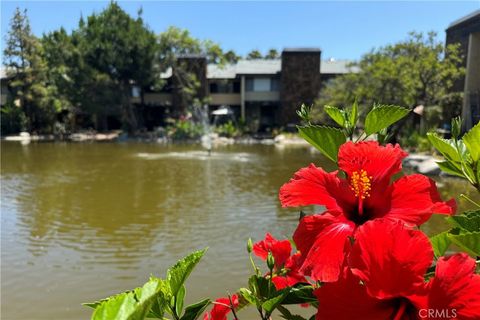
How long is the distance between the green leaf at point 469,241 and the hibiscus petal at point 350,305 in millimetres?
137

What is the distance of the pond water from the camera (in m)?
5.20

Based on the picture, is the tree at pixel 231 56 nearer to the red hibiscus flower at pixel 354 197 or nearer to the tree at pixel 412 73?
the tree at pixel 412 73

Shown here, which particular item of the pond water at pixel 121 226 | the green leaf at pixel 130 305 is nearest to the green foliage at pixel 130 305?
the green leaf at pixel 130 305

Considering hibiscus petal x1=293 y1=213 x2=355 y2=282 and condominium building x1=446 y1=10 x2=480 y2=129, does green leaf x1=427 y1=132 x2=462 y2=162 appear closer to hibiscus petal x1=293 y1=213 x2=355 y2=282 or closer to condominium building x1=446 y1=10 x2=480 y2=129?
hibiscus petal x1=293 y1=213 x2=355 y2=282

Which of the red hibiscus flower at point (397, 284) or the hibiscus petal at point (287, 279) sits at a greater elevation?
the red hibiscus flower at point (397, 284)

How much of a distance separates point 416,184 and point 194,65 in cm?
3394

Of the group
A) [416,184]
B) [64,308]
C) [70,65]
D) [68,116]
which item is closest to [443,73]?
[64,308]

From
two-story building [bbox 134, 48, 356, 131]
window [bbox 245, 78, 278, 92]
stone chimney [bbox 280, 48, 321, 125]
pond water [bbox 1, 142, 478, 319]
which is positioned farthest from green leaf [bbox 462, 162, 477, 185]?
window [bbox 245, 78, 278, 92]

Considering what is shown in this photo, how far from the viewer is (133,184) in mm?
12062

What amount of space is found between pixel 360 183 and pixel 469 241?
0.18m

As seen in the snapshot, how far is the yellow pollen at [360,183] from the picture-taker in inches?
28.5

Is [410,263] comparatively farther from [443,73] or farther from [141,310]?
[443,73]

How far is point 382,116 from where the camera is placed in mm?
807

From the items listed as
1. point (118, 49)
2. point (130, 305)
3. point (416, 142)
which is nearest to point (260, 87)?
point (118, 49)
